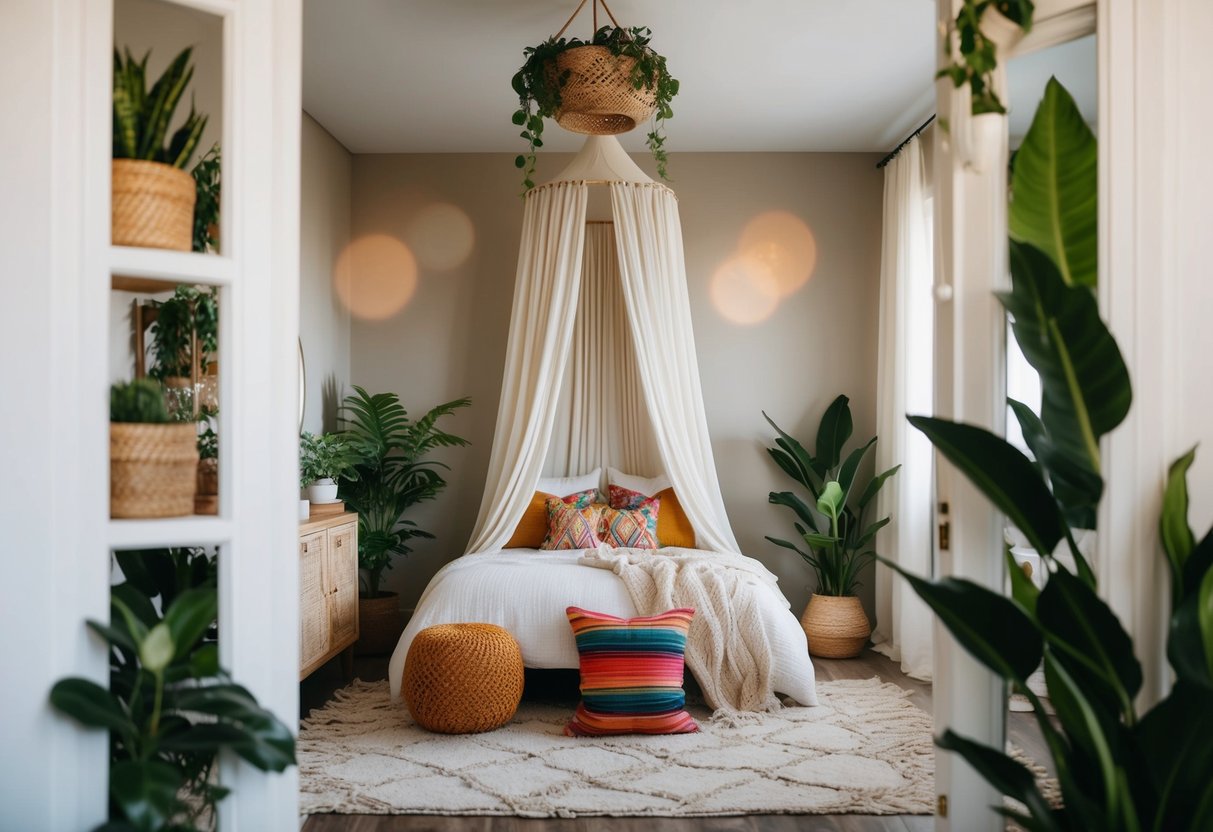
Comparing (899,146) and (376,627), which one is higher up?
(899,146)

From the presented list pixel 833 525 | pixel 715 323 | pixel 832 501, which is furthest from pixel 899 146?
pixel 833 525

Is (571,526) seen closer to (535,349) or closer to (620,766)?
(535,349)

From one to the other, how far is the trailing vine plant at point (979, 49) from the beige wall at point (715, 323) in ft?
12.2

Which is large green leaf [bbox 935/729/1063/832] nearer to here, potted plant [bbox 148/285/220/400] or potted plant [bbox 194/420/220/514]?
potted plant [bbox 194/420/220/514]

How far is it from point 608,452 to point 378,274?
186 cm

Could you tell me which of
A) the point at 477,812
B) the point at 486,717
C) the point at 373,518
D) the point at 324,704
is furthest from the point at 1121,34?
the point at 373,518

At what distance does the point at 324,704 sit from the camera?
4.05 meters

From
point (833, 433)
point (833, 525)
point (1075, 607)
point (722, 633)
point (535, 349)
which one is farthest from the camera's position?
point (833, 433)

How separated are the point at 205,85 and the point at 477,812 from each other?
7.24ft

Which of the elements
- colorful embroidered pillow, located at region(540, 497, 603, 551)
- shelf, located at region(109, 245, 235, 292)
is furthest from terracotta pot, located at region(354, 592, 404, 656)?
shelf, located at region(109, 245, 235, 292)

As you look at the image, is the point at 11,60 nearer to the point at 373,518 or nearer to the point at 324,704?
the point at 324,704

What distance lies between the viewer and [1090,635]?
5.48 feet

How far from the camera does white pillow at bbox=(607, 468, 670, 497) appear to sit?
514cm

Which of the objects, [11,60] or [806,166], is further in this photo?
[806,166]
